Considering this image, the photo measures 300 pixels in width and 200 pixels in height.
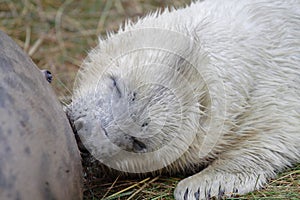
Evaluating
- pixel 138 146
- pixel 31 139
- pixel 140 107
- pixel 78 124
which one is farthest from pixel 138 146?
pixel 31 139

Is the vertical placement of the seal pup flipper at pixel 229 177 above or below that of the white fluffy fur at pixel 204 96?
below

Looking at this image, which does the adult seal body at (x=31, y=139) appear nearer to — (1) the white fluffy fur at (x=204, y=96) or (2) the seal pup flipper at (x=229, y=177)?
(1) the white fluffy fur at (x=204, y=96)

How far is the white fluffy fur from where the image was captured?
101 inches

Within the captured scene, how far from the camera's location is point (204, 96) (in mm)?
2729

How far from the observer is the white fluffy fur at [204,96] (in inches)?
101

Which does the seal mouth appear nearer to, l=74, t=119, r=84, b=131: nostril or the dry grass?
l=74, t=119, r=84, b=131: nostril

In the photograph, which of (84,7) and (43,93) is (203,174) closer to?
(43,93)

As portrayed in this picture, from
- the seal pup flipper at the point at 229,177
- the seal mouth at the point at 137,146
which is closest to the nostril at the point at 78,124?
the seal mouth at the point at 137,146

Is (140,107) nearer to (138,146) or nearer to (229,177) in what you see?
(138,146)

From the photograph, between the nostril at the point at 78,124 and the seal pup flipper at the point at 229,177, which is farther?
the seal pup flipper at the point at 229,177

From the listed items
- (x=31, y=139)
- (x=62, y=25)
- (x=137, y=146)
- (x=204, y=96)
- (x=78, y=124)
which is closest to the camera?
(x=31, y=139)

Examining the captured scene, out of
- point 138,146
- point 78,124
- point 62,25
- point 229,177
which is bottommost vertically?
point 229,177

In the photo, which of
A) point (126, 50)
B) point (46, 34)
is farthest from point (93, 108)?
point (46, 34)

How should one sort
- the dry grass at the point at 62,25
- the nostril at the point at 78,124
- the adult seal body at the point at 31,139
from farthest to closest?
the dry grass at the point at 62,25
the nostril at the point at 78,124
the adult seal body at the point at 31,139
